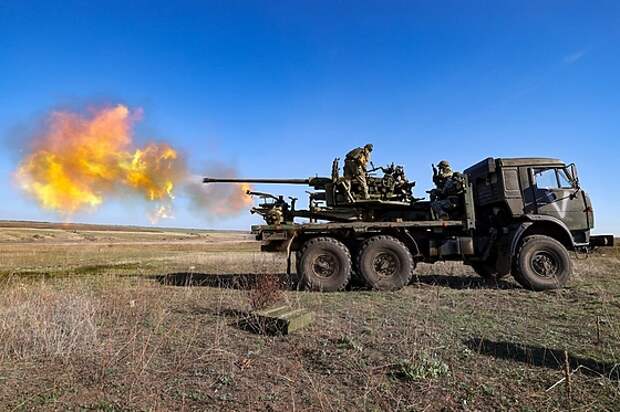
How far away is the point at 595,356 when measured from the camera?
431 cm

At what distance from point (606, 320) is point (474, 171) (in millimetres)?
6000

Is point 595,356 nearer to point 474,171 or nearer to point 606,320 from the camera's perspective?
point 606,320

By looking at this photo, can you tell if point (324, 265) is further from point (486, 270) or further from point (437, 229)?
point (486, 270)

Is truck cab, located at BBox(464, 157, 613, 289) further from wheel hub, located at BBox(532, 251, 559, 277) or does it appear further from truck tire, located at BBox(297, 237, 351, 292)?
truck tire, located at BBox(297, 237, 351, 292)

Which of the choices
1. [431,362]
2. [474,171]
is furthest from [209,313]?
[474,171]

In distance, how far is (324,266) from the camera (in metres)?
9.69

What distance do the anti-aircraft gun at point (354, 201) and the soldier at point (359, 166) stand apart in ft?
0.48

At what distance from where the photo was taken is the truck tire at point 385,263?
31.2ft

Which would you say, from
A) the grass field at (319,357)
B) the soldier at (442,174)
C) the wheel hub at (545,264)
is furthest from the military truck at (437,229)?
the grass field at (319,357)

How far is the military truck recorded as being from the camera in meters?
9.45

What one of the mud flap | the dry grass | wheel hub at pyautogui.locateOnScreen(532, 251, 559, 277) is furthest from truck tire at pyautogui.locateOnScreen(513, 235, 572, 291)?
the dry grass

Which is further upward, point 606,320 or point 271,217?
point 271,217

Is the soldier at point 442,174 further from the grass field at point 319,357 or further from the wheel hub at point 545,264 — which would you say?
the grass field at point 319,357

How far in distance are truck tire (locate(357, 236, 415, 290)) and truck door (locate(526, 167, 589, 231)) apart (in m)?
3.54
